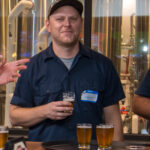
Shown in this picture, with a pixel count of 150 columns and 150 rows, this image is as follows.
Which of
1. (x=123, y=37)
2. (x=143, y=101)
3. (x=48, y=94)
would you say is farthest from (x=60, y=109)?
(x=123, y=37)

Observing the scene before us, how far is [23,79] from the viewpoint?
2.85m

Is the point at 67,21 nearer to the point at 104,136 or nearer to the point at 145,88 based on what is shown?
the point at 145,88

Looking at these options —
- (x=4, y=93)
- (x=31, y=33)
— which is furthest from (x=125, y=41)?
(x=4, y=93)

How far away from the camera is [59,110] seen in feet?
7.91

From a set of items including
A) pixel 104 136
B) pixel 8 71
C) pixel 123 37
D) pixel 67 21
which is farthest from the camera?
pixel 123 37

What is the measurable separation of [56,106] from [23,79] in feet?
1.71

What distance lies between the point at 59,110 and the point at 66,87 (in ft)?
1.27

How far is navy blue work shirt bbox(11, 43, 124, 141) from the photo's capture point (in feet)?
8.91

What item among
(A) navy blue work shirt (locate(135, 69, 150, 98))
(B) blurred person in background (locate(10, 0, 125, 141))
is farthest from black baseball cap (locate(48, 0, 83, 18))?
(A) navy blue work shirt (locate(135, 69, 150, 98))

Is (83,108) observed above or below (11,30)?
below

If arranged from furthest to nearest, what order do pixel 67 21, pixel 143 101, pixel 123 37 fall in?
pixel 123 37
pixel 143 101
pixel 67 21

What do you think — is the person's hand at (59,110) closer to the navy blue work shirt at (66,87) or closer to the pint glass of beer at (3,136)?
the navy blue work shirt at (66,87)

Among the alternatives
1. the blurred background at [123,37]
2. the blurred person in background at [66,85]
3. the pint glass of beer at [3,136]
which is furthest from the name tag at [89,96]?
the blurred background at [123,37]

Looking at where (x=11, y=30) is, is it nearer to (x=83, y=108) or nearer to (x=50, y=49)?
(x=50, y=49)
